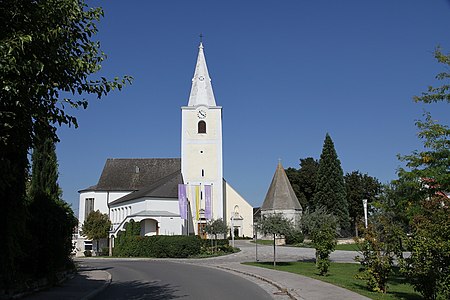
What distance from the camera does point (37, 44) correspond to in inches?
319

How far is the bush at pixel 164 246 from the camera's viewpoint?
4394cm

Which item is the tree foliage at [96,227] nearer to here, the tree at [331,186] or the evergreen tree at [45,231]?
the tree at [331,186]

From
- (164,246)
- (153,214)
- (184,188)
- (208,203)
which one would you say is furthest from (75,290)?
(208,203)

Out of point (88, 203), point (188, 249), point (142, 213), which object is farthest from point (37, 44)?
point (88, 203)

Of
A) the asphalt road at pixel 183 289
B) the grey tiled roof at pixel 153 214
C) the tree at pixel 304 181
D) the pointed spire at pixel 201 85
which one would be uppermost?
the pointed spire at pixel 201 85

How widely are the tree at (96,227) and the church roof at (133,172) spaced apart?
1102cm

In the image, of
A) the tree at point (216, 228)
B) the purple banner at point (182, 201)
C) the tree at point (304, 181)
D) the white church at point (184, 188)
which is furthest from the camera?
the tree at point (304, 181)

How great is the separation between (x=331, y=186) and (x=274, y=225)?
145ft

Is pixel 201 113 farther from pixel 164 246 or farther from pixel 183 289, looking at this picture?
pixel 183 289

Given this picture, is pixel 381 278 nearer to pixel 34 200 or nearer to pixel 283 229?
pixel 34 200

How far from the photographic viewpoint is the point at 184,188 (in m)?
55.1

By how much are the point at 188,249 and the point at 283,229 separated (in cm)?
1582

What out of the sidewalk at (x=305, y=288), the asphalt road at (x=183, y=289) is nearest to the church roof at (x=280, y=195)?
the sidewalk at (x=305, y=288)

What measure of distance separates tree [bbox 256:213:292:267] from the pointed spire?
33.9 meters
